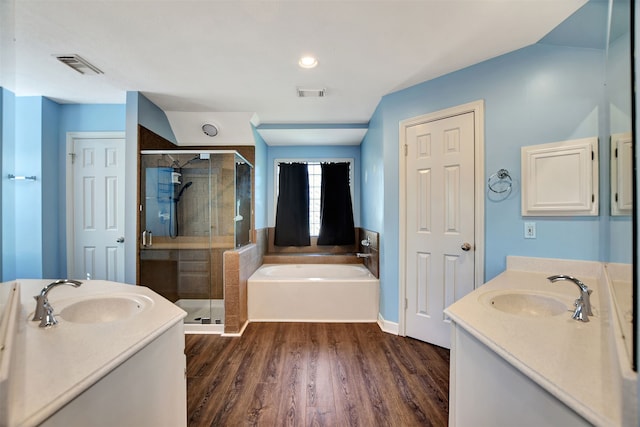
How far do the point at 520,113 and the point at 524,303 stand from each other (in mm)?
1337

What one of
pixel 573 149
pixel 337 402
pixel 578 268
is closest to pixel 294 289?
pixel 337 402

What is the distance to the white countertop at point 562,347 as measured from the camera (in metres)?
0.59

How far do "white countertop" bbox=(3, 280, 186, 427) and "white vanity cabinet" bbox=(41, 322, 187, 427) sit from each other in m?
0.05

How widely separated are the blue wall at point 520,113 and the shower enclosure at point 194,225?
187 cm

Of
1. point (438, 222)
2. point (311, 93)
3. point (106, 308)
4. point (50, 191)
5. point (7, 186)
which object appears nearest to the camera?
point (7, 186)

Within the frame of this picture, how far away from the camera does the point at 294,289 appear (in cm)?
281

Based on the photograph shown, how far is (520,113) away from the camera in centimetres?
179

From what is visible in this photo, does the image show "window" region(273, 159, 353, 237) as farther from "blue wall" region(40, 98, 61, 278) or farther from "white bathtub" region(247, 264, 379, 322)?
"blue wall" region(40, 98, 61, 278)

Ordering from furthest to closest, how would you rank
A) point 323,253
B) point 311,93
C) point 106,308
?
point 323,253 < point 311,93 < point 106,308

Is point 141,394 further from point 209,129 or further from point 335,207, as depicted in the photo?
point 335,207

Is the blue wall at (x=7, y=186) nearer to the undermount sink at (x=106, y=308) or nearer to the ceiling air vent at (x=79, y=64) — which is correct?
the undermount sink at (x=106, y=308)

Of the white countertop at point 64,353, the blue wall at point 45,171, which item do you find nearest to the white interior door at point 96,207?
the blue wall at point 45,171

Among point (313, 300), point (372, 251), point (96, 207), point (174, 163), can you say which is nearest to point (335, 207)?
point (372, 251)

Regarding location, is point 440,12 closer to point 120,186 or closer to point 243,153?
point 243,153
